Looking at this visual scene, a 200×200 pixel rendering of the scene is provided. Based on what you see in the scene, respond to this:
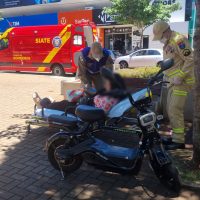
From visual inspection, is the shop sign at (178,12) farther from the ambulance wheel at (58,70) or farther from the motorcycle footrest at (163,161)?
the motorcycle footrest at (163,161)

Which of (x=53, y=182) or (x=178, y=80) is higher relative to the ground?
(x=178, y=80)

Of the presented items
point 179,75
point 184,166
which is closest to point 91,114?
point 184,166

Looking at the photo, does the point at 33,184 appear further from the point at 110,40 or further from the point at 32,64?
the point at 110,40

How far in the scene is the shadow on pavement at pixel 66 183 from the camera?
378cm

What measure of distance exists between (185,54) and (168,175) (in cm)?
191

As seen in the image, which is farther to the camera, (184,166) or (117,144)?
(184,166)

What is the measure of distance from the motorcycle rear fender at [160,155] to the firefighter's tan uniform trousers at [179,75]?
1.17 meters

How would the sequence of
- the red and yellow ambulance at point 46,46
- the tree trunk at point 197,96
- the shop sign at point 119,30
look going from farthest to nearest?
the shop sign at point 119,30, the red and yellow ambulance at point 46,46, the tree trunk at point 197,96

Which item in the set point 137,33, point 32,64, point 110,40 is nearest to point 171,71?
point 32,64

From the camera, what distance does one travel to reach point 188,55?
4.70 m

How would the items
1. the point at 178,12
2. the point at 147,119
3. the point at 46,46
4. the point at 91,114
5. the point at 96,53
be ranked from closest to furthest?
the point at 147,119, the point at 91,114, the point at 96,53, the point at 46,46, the point at 178,12

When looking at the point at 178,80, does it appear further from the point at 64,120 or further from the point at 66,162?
the point at 66,162

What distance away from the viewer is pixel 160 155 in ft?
12.0

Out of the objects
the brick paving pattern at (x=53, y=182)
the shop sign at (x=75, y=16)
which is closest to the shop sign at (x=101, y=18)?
the shop sign at (x=75, y=16)
